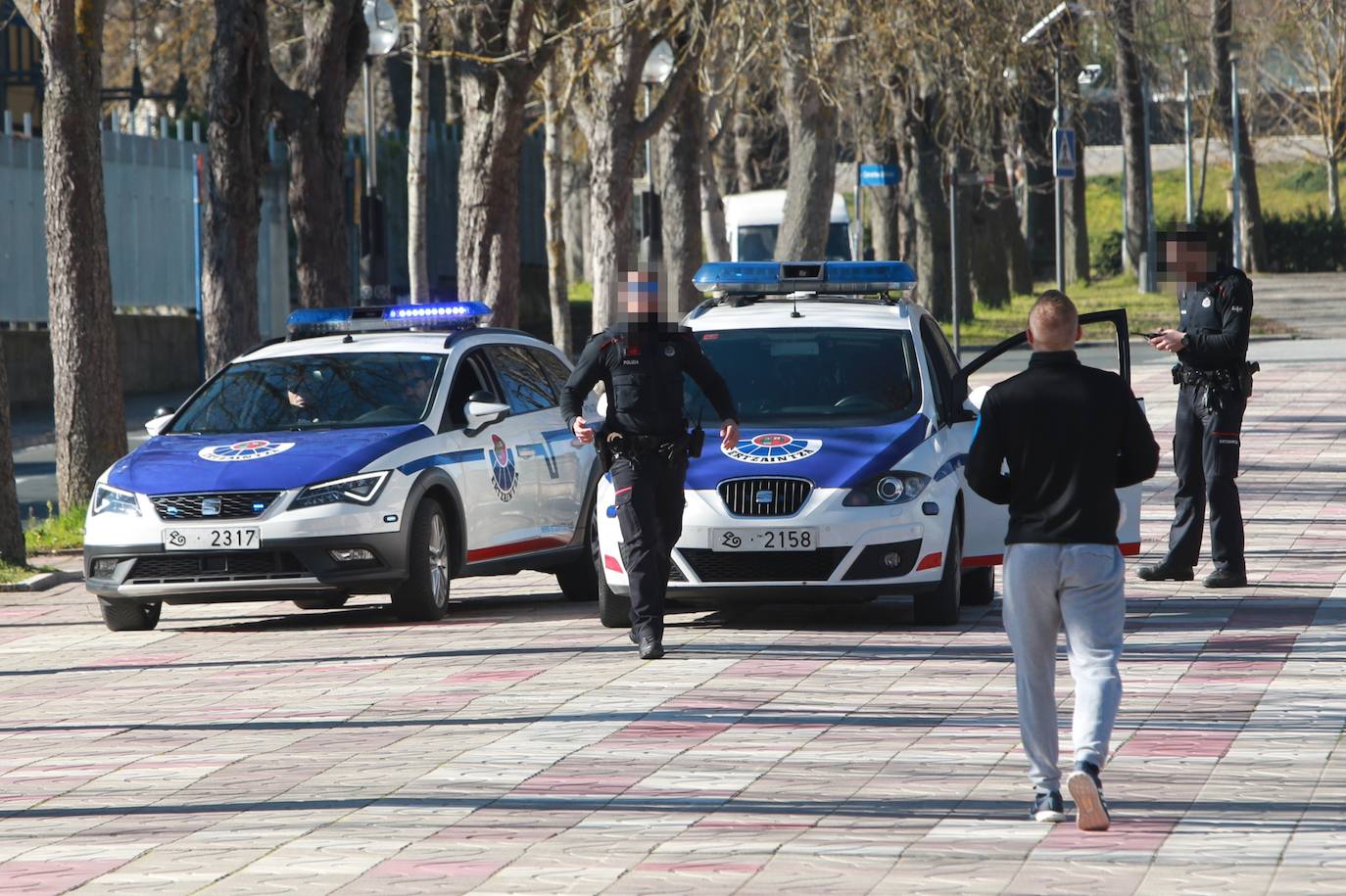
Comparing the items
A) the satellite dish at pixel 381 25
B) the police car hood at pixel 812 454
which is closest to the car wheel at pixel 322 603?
the police car hood at pixel 812 454

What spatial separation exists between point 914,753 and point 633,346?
3176 mm

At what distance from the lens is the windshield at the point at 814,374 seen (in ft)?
39.1

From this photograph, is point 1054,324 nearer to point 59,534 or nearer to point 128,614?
point 128,614

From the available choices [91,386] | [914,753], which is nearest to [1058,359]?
[914,753]

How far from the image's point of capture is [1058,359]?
6.87 meters

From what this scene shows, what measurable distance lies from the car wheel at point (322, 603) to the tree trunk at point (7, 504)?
2.18 m

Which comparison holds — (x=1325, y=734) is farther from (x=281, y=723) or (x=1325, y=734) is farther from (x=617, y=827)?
(x=281, y=723)

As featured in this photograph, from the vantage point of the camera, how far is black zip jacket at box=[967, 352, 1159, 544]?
677 centimetres

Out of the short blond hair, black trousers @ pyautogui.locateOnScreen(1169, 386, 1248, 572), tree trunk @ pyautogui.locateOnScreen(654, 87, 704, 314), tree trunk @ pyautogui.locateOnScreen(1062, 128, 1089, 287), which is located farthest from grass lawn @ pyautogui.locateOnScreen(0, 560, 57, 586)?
tree trunk @ pyautogui.locateOnScreen(1062, 128, 1089, 287)

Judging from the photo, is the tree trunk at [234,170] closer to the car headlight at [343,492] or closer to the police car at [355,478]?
the police car at [355,478]

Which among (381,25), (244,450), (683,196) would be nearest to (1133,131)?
(683,196)

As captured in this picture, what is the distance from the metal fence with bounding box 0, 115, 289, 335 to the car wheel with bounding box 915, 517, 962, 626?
59.5ft

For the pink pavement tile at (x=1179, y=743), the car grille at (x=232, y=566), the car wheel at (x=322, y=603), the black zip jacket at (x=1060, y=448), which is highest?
the black zip jacket at (x=1060, y=448)

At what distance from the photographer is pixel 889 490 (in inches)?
437
